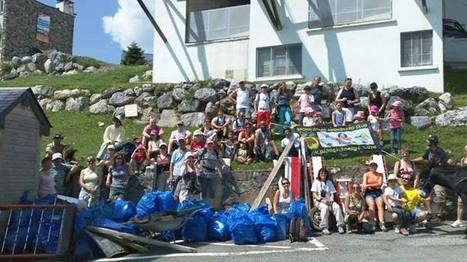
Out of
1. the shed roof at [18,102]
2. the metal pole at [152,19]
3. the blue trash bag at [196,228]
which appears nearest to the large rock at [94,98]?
the metal pole at [152,19]

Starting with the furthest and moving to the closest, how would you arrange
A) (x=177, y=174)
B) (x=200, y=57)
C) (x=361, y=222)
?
1. (x=200, y=57)
2. (x=177, y=174)
3. (x=361, y=222)

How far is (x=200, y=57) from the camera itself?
2655 centimetres

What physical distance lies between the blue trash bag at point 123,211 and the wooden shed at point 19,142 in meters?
1.93

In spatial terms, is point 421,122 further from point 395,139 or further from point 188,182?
point 188,182

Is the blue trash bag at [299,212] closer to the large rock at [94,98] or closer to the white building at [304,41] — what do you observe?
the white building at [304,41]

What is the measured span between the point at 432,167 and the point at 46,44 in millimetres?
45552

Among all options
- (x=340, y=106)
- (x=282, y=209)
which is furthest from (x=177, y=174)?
(x=340, y=106)

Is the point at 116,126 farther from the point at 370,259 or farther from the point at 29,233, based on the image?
the point at 370,259

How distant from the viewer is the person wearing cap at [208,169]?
13917mm

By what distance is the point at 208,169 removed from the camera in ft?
46.0

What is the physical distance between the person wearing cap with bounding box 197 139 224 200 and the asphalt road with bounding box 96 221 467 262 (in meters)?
3.02

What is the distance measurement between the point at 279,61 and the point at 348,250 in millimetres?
15608

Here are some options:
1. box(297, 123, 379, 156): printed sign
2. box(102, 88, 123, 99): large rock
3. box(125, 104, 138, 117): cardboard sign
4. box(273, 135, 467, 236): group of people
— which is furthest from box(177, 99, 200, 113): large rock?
box(273, 135, 467, 236): group of people

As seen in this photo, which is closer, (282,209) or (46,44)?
(282,209)
